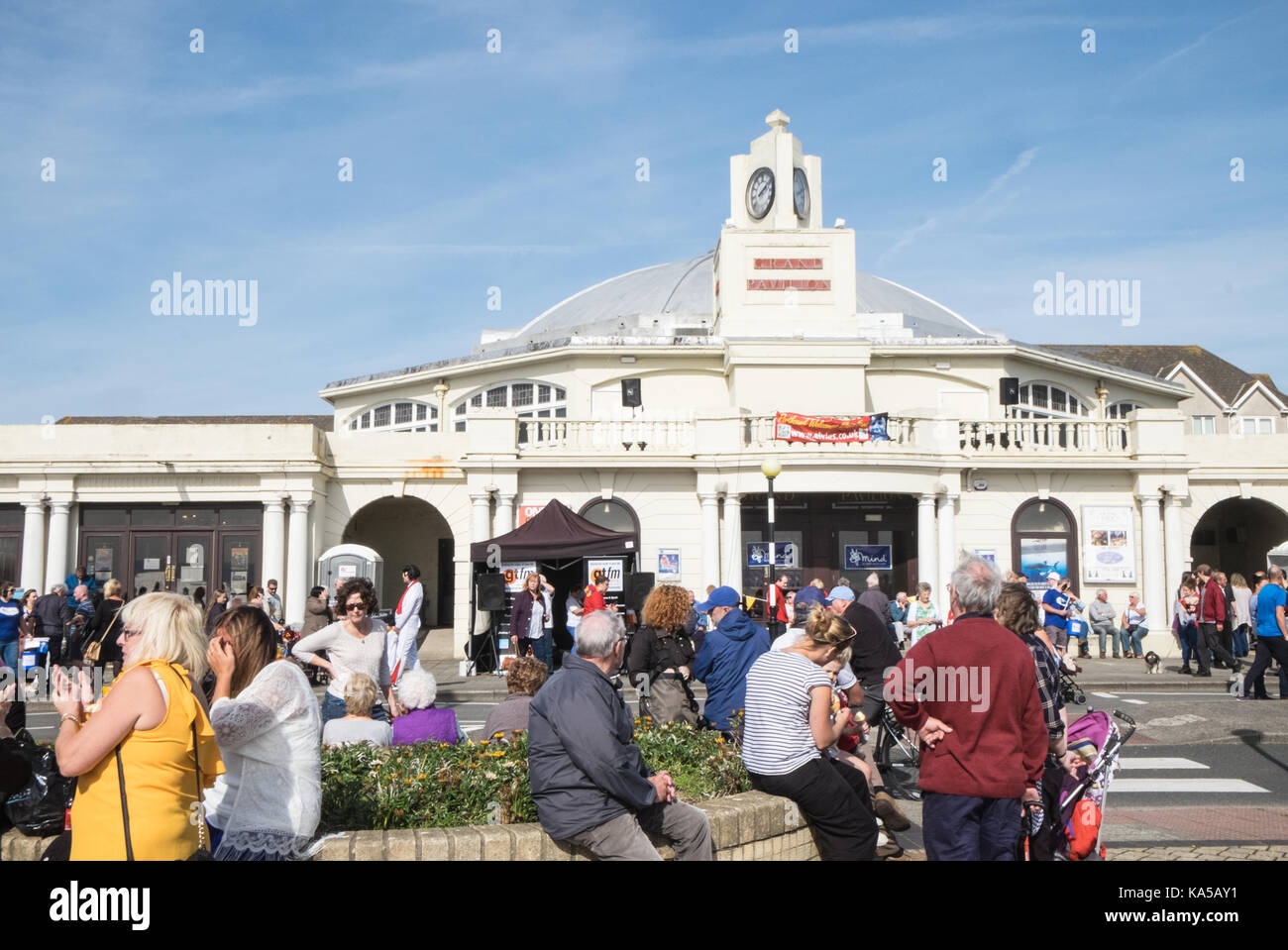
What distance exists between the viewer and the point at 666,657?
365 inches

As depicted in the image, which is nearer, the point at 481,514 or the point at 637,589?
the point at 637,589

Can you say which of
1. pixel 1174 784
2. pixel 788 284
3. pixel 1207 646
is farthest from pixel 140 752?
pixel 788 284

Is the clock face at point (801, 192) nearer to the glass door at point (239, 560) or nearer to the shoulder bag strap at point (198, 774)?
the glass door at point (239, 560)

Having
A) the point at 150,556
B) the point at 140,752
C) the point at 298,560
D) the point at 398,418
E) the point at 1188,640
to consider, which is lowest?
the point at 1188,640

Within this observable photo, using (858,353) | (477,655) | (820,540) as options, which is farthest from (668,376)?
(477,655)

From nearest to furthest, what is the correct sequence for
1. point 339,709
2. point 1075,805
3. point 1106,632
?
point 1075,805, point 339,709, point 1106,632

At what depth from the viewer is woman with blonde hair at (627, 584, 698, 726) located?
9.09 metres

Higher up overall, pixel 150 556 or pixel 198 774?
pixel 150 556

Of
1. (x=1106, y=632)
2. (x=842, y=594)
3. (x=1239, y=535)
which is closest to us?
(x=842, y=594)

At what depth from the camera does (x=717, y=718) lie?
27.3ft

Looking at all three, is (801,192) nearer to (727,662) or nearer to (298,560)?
(298,560)

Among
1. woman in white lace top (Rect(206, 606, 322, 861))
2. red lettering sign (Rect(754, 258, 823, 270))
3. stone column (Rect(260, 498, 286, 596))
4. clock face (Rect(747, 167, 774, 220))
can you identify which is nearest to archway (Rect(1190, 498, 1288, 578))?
red lettering sign (Rect(754, 258, 823, 270))

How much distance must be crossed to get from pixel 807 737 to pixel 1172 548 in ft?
71.1
